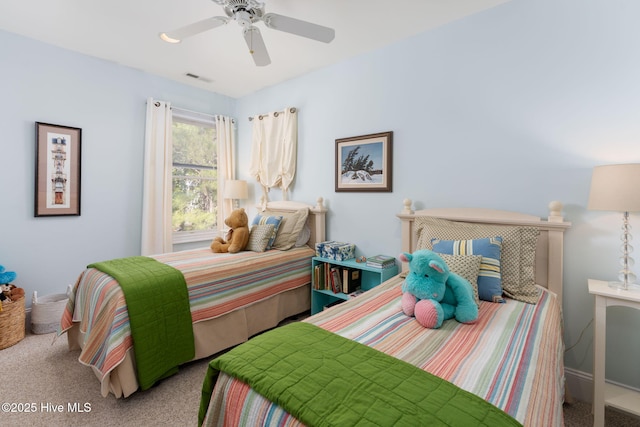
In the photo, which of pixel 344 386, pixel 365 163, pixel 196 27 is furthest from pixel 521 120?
pixel 196 27

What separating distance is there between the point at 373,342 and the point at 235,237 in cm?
204

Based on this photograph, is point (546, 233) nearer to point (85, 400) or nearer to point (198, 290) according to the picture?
point (198, 290)

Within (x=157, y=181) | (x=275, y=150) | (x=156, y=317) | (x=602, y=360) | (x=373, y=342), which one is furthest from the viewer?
(x=275, y=150)

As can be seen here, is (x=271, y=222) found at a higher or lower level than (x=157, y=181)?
lower

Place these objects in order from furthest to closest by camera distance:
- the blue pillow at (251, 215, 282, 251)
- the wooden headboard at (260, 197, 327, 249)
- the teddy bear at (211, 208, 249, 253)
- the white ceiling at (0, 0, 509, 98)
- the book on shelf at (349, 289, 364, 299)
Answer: the wooden headboard at (260, 197, 327, 249), the blue pillow at (251, 215, 282, 251), the teddy bear at (211, 208, 249, 253), the book on shelf at (349, 289, 364, 299), the white ceiling at (0, 0, 509, 98)

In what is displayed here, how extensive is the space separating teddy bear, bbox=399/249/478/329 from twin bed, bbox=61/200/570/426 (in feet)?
0.18

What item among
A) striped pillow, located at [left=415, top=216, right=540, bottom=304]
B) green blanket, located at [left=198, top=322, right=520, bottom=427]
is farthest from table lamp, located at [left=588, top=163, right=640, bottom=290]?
green blanket, located at [left=198, top=322, right=520, bottom=427]

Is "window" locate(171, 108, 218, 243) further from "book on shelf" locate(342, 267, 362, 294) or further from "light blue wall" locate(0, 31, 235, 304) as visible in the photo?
"book on shelf" locate(342, 267, 362, 294)

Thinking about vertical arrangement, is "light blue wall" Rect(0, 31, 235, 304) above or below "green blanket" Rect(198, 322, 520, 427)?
above

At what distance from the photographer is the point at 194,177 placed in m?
4.01

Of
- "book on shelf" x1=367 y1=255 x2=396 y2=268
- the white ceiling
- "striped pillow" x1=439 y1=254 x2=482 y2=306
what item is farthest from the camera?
"book on shelf" x1=367 y1=255 x2=396 y2=268

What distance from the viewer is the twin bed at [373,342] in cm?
90

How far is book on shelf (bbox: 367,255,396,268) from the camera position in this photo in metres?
2.57

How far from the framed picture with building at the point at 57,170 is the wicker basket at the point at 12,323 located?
34.1 inches
